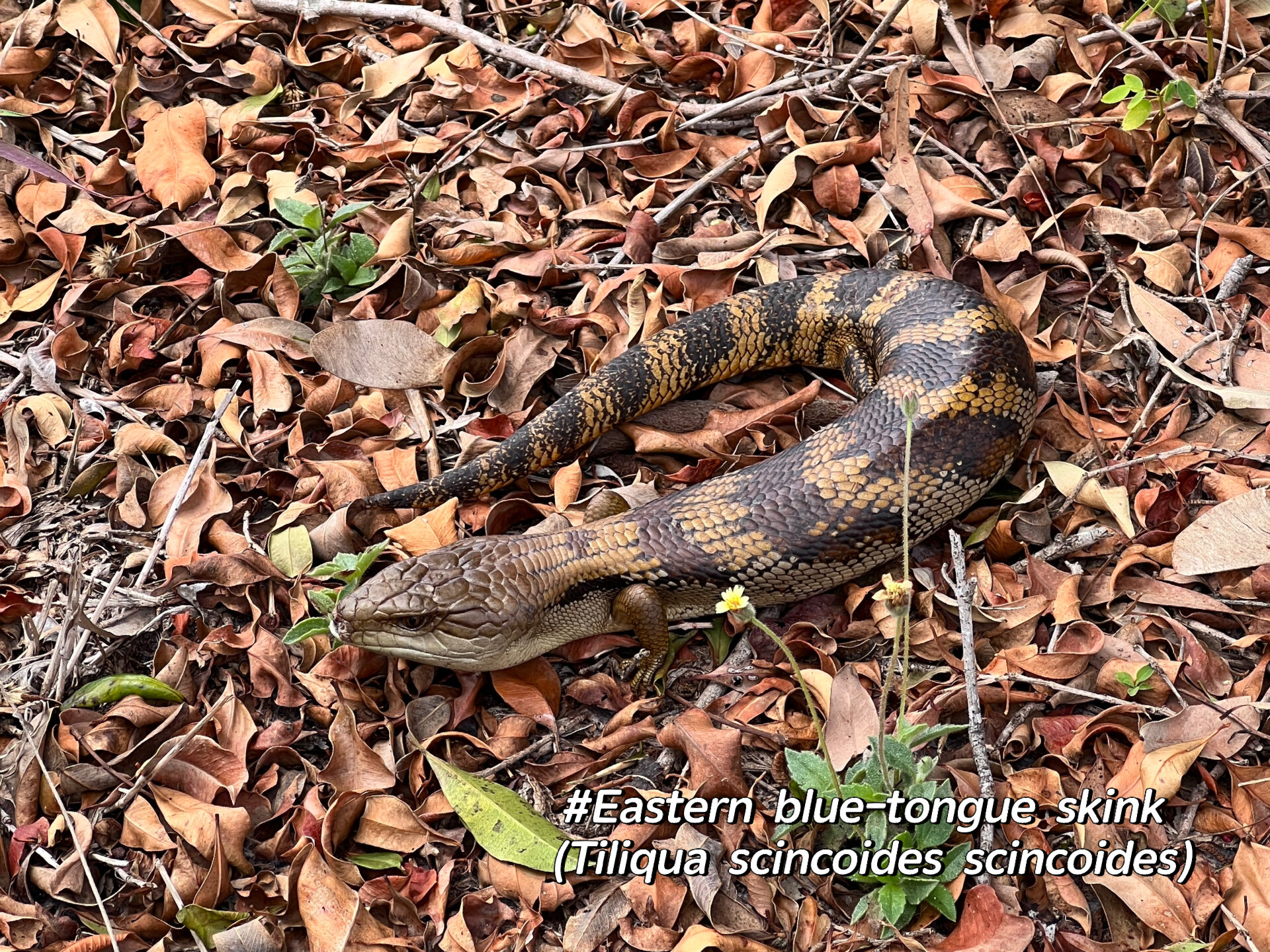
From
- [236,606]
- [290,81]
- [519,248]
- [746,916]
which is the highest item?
[290,81]

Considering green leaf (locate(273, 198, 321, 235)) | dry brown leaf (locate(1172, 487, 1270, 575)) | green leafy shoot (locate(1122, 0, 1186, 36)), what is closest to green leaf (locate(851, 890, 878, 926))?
dry brown leaf (locate(1172, 487, 1270, 575))

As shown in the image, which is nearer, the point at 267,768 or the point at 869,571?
the point at 267,768

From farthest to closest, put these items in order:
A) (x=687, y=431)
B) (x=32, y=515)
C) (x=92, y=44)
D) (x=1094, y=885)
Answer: (x=92, y=44)
(x=687, y=431)
(x=32, y=515)
(x=1094, y=885)

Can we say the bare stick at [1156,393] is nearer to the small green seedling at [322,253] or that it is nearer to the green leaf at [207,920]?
the small green seedling at [322,253]

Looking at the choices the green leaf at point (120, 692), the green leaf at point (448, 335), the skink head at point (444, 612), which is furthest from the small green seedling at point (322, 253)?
the green leaf at point (120, 692)

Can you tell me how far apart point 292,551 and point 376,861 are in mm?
1270

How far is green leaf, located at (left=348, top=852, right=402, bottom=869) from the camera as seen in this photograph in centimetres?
351

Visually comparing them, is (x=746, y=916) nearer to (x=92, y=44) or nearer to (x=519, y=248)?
(x=519, y=248)

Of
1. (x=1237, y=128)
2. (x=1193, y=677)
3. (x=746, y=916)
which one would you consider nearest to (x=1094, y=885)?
(x=1193, y=677)

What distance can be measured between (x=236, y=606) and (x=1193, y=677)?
346 centimetres

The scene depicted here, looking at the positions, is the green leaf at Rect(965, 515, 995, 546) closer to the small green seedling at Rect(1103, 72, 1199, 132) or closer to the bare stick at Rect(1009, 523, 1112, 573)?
the bare stick at Rect(1009, 523, 1112, 573)

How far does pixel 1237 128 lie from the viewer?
16.1 ft

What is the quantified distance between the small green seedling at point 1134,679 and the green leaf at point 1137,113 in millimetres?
2372

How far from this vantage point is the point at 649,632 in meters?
4.07
